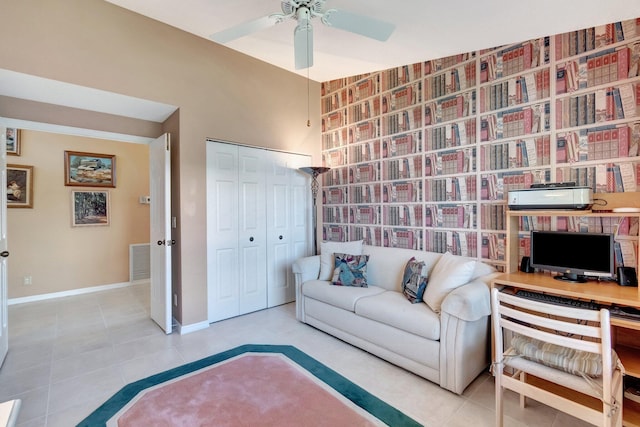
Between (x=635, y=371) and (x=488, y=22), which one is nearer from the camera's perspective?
(x=635, y=371)

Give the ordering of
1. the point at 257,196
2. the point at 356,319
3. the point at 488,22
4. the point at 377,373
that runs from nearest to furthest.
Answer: the point at 488,22 < the point at 377,373 < the point at 356,319 < the point at 257,196

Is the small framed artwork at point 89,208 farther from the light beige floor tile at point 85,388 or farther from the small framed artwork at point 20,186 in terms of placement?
the light beige floor tile at point 85,388

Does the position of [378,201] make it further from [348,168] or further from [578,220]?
[578,220]

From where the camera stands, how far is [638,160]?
6.65ft

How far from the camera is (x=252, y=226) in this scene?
147 inches

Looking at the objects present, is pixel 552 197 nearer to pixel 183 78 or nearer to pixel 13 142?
pixel 183 78

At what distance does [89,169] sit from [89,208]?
0.63 m

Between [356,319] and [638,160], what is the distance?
241 cm

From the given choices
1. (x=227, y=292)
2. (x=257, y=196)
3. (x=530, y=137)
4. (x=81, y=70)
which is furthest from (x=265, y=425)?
(x=81, y=70)

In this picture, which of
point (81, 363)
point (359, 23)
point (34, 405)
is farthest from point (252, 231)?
point (359, 23)

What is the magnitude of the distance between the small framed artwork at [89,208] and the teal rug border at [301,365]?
360cm

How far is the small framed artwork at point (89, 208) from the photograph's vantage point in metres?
4.66

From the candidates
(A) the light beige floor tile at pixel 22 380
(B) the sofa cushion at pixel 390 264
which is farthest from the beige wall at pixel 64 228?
(B) the sofa cushion at pixel 390 264

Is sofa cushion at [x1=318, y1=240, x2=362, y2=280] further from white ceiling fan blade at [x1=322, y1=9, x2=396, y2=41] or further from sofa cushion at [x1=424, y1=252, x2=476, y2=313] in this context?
white ceiling fan blade at [x1=322, y1=9, x2=396, y2=41]
